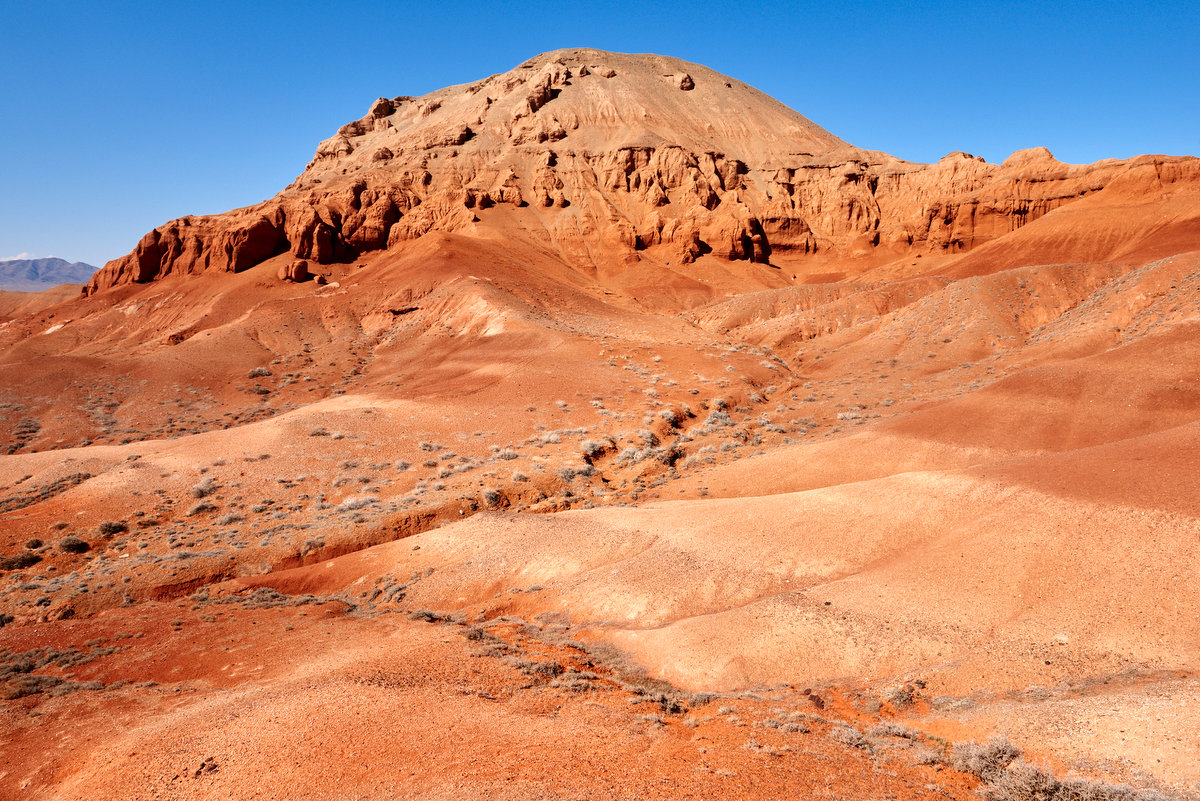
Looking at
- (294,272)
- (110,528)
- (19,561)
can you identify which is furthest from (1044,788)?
(294,272)

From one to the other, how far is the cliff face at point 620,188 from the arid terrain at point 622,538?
9.02m

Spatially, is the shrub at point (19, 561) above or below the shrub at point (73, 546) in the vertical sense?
below

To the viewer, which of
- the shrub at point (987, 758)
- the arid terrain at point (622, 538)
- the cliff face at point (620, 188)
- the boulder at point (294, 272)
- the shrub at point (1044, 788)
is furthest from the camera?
the cliff face at point (620, 188)

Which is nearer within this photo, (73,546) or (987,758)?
(987,758)

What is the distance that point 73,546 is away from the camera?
18359 mm

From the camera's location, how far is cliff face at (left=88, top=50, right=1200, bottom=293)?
204 ft

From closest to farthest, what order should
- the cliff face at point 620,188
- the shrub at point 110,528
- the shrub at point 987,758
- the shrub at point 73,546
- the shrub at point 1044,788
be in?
the shrub at point 1044,788, the shrub at point 987,758, the shrub at point 73,546, the shrub at point 110,528, the cliff face at point 620,188

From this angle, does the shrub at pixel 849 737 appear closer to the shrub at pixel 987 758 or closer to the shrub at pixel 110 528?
the shrub at pixel 987 758

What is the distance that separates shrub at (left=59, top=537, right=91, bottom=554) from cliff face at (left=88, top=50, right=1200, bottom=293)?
47.2 metres

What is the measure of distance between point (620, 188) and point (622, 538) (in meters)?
63.8

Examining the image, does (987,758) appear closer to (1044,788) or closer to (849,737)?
(1044,788)

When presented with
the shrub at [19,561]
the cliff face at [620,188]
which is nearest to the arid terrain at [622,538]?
the shrub at [19,561]

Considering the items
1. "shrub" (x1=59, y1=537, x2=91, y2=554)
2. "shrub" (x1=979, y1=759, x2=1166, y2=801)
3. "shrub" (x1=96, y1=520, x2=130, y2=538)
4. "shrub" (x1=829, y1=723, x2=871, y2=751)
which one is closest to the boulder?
"shrub" (x1=96, y1=520, x2=130, y2=538)

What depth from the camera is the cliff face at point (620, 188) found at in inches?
2453
